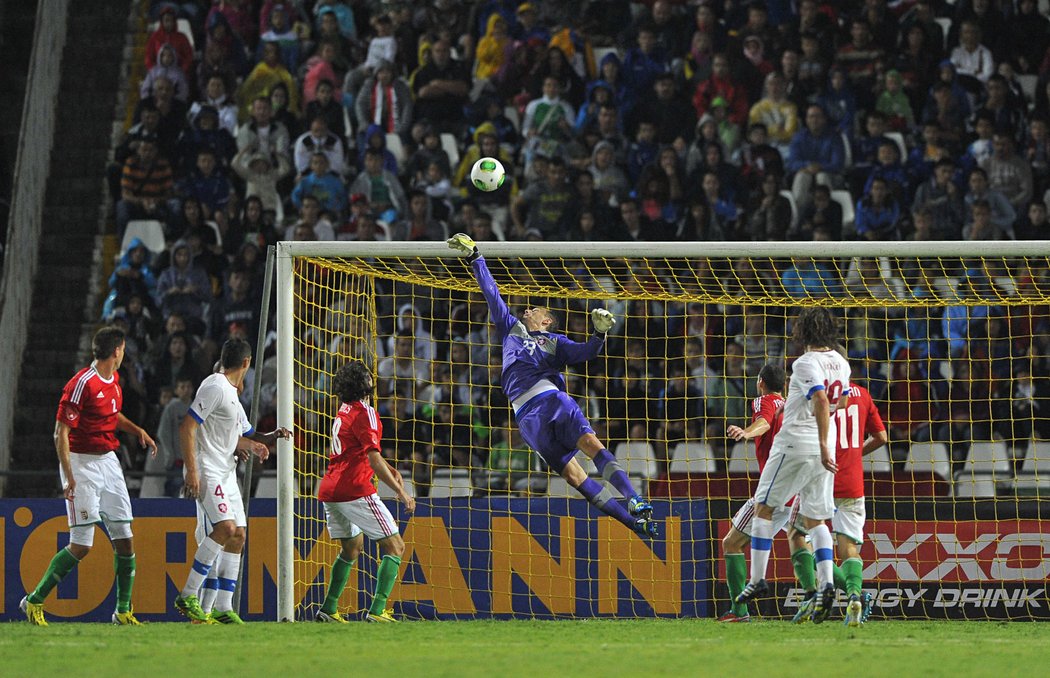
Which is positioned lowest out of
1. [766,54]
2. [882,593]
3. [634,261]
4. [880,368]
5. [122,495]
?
[882,593]

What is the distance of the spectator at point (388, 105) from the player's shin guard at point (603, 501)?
28.5ft

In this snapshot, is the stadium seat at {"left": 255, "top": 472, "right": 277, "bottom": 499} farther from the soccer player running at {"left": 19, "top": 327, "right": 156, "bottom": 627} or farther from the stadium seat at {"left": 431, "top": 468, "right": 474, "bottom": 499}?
the soccer player running at {"left": 19, "top": 327, "right": 156, "bottom": 627}

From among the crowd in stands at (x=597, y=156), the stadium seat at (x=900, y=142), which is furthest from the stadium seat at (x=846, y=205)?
the stadium seat at (x=900, y=142)

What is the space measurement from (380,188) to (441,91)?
65.2 inches

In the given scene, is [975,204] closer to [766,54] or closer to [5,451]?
[766,54]


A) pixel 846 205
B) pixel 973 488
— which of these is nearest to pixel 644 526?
pixel 973 488

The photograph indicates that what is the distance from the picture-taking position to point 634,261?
1576 cm

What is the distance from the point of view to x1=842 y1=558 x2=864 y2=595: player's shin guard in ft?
30.8

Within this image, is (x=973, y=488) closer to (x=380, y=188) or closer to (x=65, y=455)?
(x=65, y=455)

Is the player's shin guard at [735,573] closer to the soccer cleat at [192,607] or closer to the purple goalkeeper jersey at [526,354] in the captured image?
the purple goalkeeper jersey at [526,354]

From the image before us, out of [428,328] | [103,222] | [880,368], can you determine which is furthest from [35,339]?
[880,368]

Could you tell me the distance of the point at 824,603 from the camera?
9.49 meters

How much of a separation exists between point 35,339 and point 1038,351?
35.4ft

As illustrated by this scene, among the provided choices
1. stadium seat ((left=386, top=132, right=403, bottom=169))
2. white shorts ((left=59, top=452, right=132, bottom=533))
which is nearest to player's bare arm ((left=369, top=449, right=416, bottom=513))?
white shorts ((left=59, top=452, right=132, bottom=533))
